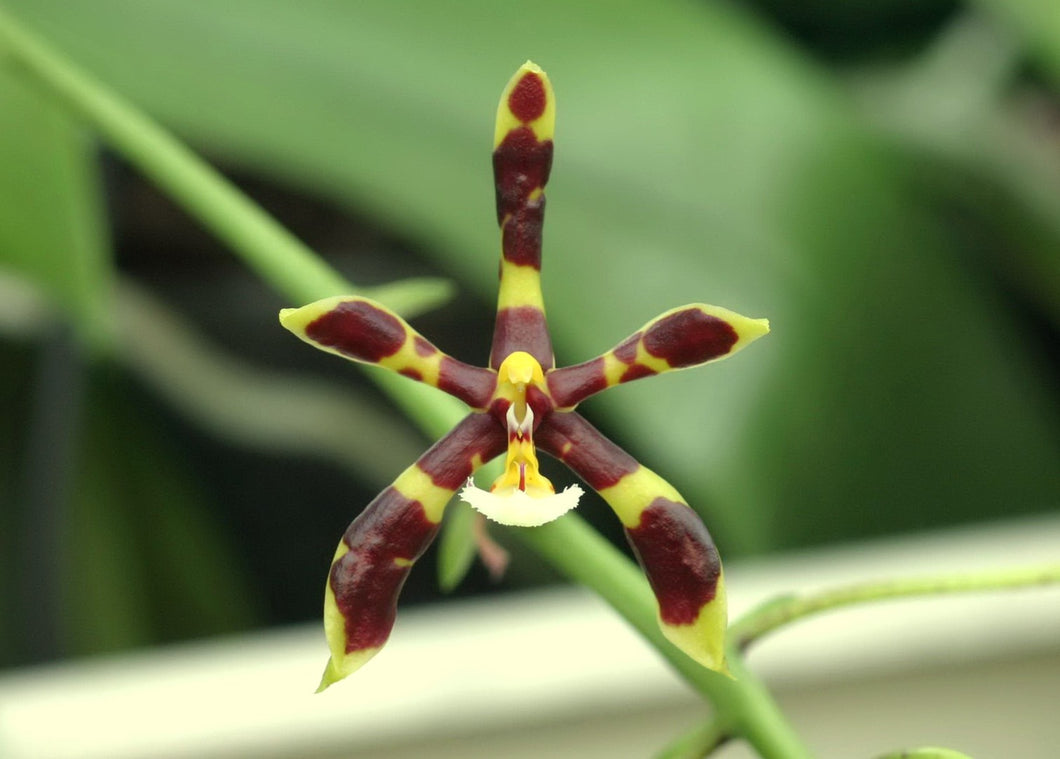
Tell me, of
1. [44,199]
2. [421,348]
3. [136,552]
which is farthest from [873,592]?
[136,552]

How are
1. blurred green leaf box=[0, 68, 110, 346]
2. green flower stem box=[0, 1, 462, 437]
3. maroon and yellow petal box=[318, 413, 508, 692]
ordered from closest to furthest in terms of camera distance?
maroon and yellow petal box=[318, 413, 508, 692] < green flower stem box=[0, 1, 462, 437] < blurred green leaf box=[0, 68, 110, 346]

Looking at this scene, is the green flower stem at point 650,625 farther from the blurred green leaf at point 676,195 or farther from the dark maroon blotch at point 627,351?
the blurred green leaf at point 676,195

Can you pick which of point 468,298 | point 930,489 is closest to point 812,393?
point 930,489

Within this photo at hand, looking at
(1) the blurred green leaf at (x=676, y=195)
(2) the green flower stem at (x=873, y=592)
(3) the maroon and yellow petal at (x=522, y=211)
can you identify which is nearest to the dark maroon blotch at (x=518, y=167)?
(3) the maroon and yellow petal at (x=522, y=211)

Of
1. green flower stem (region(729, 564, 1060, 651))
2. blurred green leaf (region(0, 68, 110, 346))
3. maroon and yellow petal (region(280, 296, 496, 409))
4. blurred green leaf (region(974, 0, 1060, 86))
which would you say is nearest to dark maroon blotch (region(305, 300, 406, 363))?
maroon and yellow petal (region(280, 296, 496, 409))

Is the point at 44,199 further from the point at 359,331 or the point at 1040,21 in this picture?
the point at 1040,21

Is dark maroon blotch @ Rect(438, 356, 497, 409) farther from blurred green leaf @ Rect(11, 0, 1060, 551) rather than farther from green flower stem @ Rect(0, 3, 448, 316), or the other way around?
blurred green leaf @ Rect(11, 0, 1060, 551)
